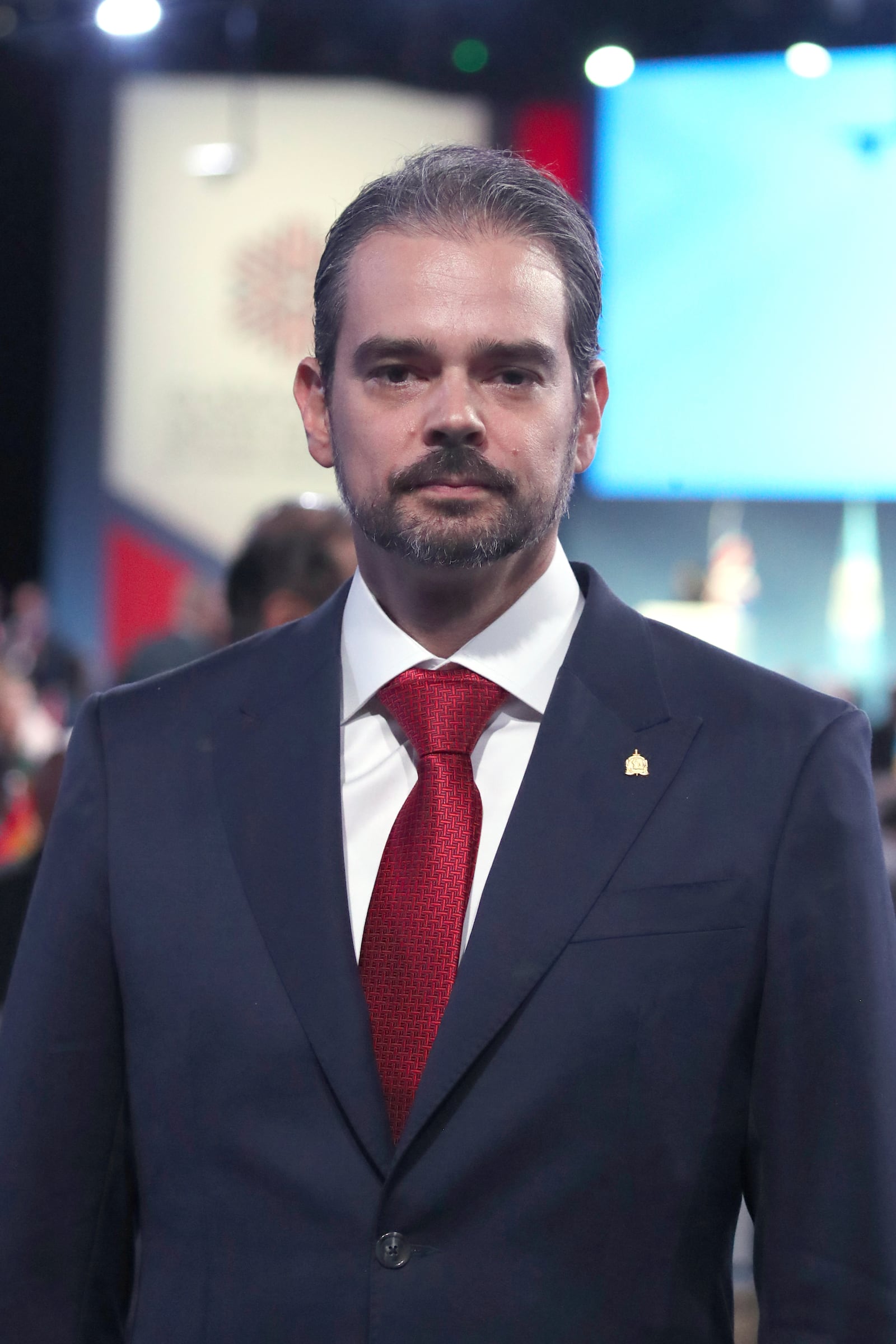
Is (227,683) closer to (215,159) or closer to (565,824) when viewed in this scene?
(565,824)

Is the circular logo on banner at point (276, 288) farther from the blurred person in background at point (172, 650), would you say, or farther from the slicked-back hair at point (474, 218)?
the slicked-back hair at point (474, 218)

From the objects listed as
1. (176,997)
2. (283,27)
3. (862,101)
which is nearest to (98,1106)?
(176,997)

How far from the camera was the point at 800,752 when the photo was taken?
130 centimetres

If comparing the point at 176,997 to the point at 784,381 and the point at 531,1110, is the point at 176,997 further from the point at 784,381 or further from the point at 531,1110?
the point at 784,381

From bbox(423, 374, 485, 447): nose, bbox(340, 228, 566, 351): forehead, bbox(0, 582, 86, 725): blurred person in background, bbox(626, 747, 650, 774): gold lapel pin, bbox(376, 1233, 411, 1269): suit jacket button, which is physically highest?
bbox(0, 582, 86, 725): blurred person in background

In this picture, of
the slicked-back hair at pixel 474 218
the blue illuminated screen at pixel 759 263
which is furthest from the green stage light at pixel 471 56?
the slicked-back hair at pixel 474 218

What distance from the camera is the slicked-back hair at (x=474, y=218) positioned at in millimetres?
1369

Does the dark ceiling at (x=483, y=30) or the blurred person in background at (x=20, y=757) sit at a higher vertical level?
the dark ceiling at (x=483, y=30)

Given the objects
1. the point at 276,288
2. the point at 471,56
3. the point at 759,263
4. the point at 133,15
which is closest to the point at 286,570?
the point at 133,15

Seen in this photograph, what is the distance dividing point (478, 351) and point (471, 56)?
472 cm

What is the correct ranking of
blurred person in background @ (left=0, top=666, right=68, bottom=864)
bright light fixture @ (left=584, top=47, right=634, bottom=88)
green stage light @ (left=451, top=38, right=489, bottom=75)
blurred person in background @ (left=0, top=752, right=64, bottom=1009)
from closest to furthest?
blurred person in background @ (left=0, top=752, right=64, bottom=1009), blurred person in background @ (left=0, top=666, right=68, bottom=864), bright light fixture @ (left=584, top=47, right=634, bottom=88), green stage light @ (left=451, top=38, right=489, bottom=75)

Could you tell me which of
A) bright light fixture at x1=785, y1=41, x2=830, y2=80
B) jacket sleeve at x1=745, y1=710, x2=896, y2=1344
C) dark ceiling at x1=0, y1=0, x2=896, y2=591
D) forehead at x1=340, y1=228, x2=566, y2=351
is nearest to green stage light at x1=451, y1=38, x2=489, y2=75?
dark ceiling at x1=0, y1=0, x2=896, y2=591

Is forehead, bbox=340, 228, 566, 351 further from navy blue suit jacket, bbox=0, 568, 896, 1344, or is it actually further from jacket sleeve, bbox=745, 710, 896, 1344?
jacket sleeve, bbox=745, 710, 896, 1344

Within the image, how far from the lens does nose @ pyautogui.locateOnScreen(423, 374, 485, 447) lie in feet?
4.23
